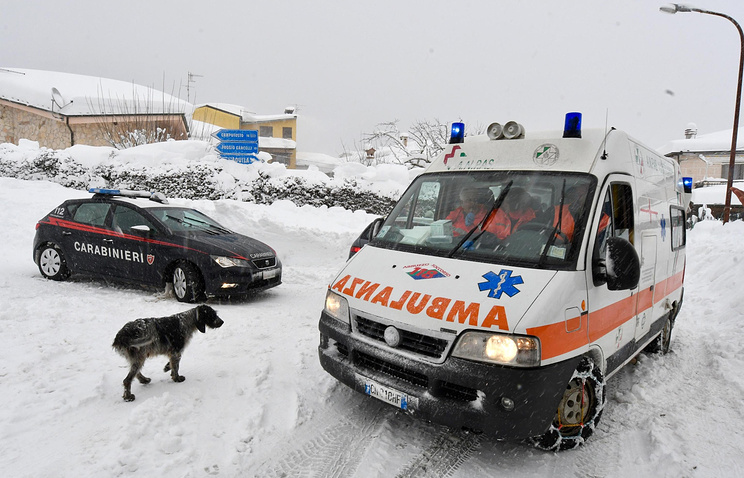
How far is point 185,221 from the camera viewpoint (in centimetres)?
734

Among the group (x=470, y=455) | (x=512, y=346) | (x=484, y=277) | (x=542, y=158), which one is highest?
(x=542, y=158)

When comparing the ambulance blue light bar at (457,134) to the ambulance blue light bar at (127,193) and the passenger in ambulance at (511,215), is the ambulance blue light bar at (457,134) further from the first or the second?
the ambulance blue light bar at (127,193)

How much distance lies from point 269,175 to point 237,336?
965 cm

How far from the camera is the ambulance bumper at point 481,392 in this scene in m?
2.80

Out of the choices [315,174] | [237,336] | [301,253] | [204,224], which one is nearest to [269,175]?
[315,174]

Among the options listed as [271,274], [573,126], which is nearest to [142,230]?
[271,274]

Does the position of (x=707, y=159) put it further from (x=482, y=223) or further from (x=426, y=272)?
(x=426, y=272)

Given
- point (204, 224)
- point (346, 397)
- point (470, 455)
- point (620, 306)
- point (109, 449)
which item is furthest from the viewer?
point (204, 224)

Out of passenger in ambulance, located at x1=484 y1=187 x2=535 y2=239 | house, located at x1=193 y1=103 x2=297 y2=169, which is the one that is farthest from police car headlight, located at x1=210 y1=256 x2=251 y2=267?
house, located at x1=193 y1=103 x2=297 y2=169

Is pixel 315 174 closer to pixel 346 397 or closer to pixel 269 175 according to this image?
pixel 269 175

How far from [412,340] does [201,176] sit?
12.9 metres

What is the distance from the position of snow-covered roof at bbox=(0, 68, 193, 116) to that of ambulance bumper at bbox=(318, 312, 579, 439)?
2291cm

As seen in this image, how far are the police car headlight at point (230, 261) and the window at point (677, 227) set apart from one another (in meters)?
5.70

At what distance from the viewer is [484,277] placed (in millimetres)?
3141
